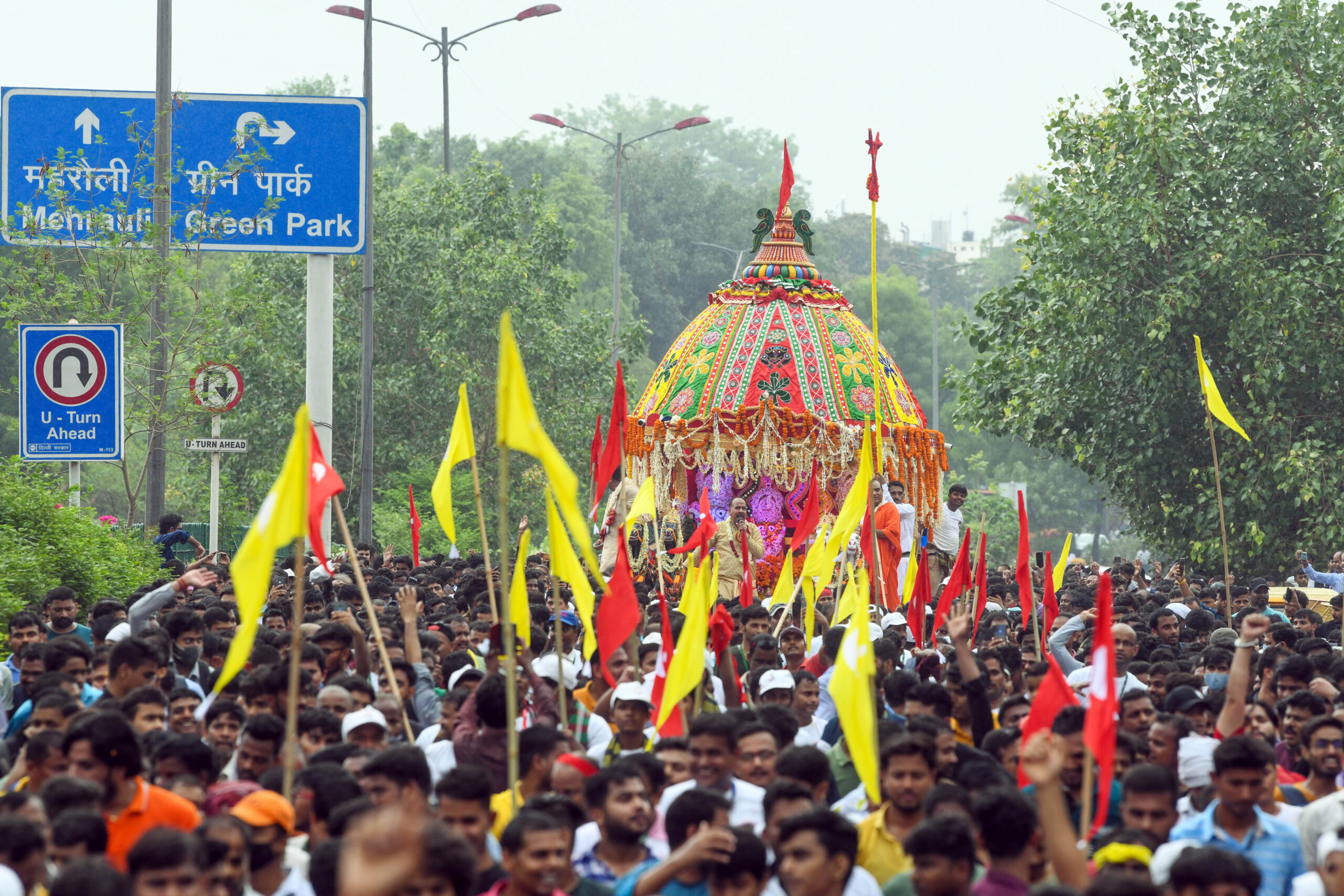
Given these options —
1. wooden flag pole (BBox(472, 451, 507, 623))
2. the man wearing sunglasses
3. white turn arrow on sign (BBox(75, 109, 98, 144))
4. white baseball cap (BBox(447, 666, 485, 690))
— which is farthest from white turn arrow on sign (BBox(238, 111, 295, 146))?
the man wearing sunglasses

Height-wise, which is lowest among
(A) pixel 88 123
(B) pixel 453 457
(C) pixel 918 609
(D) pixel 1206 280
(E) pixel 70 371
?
(C) pixel 918 609

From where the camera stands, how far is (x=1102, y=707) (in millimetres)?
5777

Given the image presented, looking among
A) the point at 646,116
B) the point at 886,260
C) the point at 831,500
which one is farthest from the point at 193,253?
the point at 646,116

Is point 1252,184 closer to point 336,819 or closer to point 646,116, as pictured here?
point 336,819

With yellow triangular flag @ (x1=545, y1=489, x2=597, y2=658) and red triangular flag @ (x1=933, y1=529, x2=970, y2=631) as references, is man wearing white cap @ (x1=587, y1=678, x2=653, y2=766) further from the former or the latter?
red triangular flag @ (x1=933, y1=529, x2=970, y2=631)

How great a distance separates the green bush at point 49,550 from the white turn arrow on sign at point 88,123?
13.2ft

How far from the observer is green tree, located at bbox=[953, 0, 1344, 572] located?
18.5 meters

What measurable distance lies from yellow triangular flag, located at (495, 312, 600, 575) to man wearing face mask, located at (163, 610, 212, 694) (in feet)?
9.79

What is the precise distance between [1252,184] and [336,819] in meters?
16.2

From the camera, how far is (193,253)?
55.2 feet

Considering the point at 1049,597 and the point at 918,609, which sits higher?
the point at 1049,597

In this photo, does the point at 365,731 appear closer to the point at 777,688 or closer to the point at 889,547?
the point at 777,688

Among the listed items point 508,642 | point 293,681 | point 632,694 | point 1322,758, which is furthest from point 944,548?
point 293,681

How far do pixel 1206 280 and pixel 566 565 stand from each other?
42.9 feet
